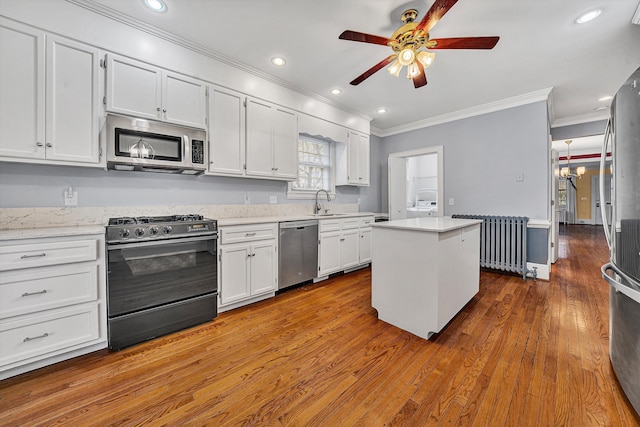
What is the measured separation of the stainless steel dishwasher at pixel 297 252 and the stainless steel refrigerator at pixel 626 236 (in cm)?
260

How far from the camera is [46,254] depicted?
5.49 feet

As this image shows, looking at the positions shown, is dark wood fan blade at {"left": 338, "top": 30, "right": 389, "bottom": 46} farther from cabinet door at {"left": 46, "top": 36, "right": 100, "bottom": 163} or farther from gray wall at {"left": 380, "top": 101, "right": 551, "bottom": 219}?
gray wall at {"left": 380, "top": 101, "right": 551, "bottom": 219}

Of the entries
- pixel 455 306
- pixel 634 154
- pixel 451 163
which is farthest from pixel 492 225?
pixel 634 154

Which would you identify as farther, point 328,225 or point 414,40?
point 328,225

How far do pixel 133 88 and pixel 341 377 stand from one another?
9.57 ft

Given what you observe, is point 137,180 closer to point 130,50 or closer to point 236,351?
point 130,50

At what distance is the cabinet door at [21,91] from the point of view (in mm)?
1751

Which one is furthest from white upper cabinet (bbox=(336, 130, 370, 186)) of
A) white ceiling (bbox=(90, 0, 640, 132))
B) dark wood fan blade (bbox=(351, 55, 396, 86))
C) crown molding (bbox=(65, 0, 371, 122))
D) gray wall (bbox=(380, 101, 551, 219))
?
dark wood fan blade (bbox=(351, 55, 396, 86))

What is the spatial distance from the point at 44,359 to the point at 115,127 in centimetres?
178

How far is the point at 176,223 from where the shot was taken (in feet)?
7.07

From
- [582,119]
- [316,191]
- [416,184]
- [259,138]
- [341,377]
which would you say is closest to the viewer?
[341,377]

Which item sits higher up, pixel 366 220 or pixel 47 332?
pixel 366 220

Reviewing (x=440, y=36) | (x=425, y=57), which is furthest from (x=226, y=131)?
(x=440, y=36)

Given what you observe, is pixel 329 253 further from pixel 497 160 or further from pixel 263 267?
pixel 497 160
